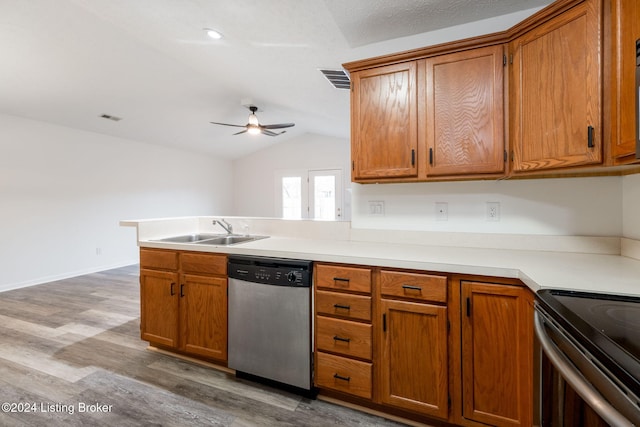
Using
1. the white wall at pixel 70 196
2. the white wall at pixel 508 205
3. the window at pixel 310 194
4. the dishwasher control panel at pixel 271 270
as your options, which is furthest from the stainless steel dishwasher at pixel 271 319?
the window at pixel 310 194

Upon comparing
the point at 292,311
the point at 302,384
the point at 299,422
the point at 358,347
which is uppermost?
the point at 292,311

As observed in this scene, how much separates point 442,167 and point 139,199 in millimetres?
5845

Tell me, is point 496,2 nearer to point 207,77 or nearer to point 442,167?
point 442,167

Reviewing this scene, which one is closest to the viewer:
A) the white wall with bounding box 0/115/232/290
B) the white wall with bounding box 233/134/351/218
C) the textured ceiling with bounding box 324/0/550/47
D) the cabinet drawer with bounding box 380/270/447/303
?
the cabinet drawer with bounding box 380/270/447/303

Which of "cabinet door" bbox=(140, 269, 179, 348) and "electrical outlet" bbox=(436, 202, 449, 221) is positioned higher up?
"electrical outlet" bbox=(436, 202, 449, 221)

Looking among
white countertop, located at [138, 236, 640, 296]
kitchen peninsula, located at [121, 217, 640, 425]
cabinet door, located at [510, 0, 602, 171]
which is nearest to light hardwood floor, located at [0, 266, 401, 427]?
kitchen peninsula, located at [121, 217, 640, 425]

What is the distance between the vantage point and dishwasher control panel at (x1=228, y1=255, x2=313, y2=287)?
1.65 meters

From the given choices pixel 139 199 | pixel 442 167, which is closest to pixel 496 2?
pixel 442 167

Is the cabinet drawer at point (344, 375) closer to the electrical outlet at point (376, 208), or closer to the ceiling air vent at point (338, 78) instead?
the electrical outlet at point (376, 208)

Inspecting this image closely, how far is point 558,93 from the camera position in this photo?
4.39 ft

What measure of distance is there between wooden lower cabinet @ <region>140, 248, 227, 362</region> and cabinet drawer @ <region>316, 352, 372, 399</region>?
2.31ft

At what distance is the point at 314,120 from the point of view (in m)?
5.17

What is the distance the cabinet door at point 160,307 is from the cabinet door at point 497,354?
189 centimetres

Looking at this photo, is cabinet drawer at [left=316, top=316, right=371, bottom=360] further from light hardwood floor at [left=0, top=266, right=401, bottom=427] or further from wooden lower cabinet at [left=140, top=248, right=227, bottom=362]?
wooden lower cabinet at [left=140, top=248, right=227, bottom=362]
